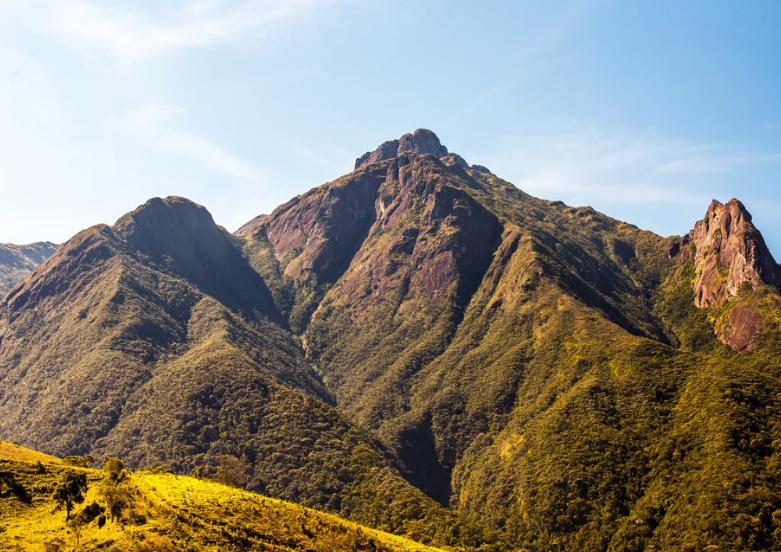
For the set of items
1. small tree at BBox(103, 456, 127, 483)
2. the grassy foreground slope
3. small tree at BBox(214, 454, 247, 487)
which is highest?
small tree at BBox(103, 456, 127, 483)

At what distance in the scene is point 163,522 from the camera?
168 feet

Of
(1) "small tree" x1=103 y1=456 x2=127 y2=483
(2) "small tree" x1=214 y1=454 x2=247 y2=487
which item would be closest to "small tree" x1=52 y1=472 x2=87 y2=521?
(1) "small tree" x1=103 y1=456 x2=127 y2=483

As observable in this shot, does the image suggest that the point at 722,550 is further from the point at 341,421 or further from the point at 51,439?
the point at 51,439

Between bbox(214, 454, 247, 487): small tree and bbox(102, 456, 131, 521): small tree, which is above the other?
bbox(102, 456, 131, 521): small tree

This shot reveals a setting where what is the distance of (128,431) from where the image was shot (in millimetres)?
191000

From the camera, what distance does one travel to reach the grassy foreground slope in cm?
4619

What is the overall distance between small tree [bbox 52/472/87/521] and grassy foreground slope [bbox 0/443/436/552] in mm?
671

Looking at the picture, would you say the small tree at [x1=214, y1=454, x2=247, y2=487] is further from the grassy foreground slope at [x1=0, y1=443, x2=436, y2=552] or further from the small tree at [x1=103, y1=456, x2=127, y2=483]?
the small tree at [x1=103, y1=456, x2=127, y2=483]

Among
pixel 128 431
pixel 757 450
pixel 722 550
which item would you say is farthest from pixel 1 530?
pixel 128 431

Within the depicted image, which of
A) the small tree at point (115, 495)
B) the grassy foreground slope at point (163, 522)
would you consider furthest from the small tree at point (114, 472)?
the grassy foreground slope at point (163, 522)

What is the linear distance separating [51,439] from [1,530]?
180213mm

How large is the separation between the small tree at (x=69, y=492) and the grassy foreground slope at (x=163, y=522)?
26.4 inches

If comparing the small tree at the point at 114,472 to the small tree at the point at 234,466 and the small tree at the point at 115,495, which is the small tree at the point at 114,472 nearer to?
the small tree at the point at 115,495

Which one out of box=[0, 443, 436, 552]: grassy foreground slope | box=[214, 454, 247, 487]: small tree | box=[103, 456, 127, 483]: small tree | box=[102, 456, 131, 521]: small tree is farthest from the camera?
box=[214, 454, 247, 487]: small tree
